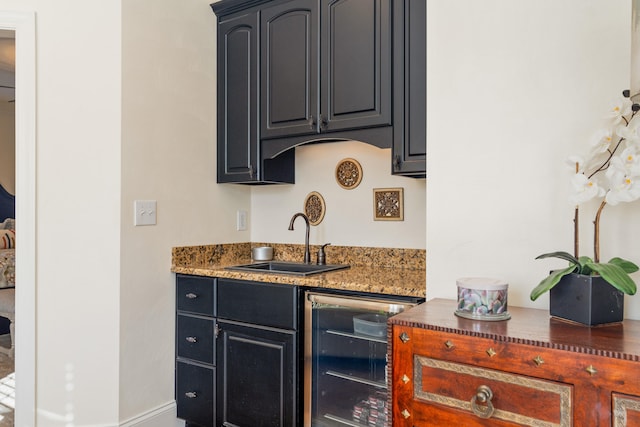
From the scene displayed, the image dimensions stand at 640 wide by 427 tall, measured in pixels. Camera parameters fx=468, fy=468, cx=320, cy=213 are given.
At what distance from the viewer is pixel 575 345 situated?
1.03 m

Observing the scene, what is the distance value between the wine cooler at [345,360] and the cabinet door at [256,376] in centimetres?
9

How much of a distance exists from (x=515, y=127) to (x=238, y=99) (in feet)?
5.51

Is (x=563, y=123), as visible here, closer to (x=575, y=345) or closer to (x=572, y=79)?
(x=572, y=79)

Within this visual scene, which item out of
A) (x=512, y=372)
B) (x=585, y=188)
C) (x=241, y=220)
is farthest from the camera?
(x=241, y=220)

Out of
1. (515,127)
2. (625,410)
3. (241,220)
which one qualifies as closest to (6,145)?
(241,220)

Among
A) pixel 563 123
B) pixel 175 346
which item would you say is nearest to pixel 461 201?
pixel 563 123

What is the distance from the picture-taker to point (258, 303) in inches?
87.5

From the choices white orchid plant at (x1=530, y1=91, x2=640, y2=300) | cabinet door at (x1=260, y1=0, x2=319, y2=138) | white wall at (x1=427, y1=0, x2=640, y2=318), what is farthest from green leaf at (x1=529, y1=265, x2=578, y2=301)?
cabinet door at (x1=260, y1=0, x2=319, y2=138)

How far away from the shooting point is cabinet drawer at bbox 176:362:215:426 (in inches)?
94.2

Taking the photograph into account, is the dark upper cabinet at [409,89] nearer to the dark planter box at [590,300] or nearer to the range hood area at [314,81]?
the range hood area at [314,81]

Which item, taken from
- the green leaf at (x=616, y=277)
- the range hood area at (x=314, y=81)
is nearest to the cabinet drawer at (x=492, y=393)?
the green leaf at (x=616, y=277)

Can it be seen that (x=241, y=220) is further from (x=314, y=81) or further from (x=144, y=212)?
(x=314, y=81)

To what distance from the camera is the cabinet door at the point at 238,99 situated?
2639 millimetres

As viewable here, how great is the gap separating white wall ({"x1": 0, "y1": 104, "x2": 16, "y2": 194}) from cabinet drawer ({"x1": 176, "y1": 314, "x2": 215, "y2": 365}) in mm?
5315
